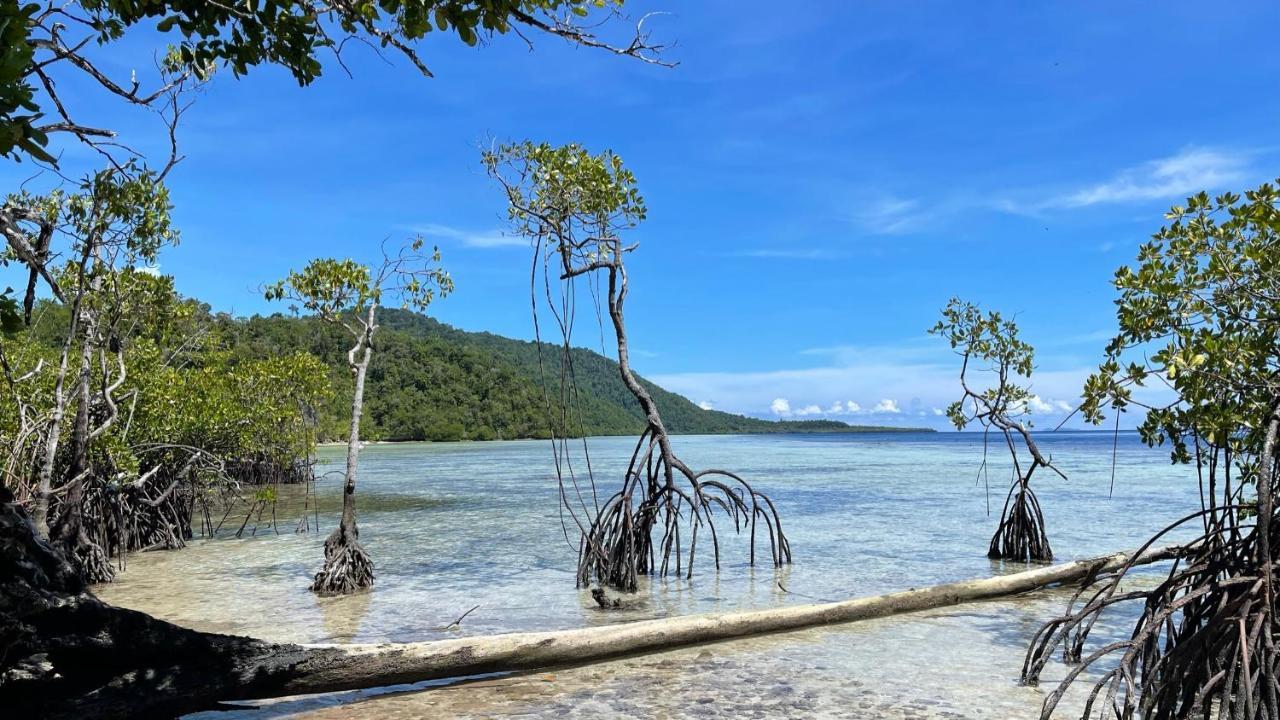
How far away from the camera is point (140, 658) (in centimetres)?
353

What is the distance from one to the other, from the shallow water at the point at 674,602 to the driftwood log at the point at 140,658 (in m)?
0.33

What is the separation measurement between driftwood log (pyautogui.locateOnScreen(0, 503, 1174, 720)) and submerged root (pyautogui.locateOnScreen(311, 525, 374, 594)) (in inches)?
152

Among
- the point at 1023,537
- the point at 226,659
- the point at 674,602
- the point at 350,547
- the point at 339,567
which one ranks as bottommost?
the point at 674,602

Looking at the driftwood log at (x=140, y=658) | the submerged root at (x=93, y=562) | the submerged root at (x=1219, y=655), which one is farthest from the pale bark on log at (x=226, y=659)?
the submerged root at (x=93, y=562)

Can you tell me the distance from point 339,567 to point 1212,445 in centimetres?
718

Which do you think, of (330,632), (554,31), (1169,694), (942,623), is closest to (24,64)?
(554,31)

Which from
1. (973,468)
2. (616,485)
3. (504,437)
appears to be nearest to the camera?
(616,485)

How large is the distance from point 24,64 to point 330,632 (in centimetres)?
562

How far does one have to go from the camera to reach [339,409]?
47875 mm

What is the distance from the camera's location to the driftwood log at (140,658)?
10.7ft

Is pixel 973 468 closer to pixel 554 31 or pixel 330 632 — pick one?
pixel 330 632

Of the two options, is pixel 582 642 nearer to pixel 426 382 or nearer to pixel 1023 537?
pixel 1023 537

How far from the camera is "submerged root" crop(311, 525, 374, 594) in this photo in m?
8.16

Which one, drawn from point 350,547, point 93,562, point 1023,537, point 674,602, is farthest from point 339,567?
point 1023,537
